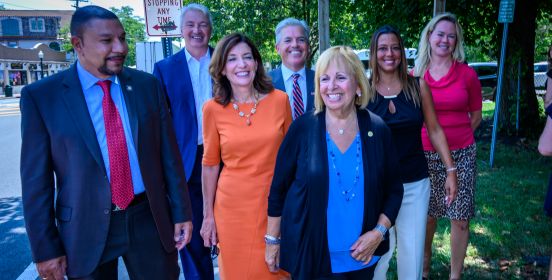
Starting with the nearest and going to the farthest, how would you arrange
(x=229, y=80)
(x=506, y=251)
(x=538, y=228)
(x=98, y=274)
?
(x=98, y=274) → (x=229, y=80) → (x=506, y=251) → (x=538, y=228)

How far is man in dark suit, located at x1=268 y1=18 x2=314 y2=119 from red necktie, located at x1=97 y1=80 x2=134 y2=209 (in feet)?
4.90

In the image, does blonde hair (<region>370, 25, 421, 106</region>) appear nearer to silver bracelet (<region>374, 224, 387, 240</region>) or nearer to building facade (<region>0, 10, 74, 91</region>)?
silver bracelet (<region>374, 224, 387, 240</region>)

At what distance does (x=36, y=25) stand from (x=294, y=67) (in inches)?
2887

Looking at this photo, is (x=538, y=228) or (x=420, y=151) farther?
(x=538, y=228)

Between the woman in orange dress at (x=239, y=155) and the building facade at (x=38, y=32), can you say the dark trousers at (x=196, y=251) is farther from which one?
the building facade at (x=38, y=32)

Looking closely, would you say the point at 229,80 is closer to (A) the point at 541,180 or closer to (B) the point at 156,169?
(B) the point at 156,169

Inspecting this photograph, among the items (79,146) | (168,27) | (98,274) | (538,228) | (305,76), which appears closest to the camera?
(79,146)

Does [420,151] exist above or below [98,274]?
above

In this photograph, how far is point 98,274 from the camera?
233 cm

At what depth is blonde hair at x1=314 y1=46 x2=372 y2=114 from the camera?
7.60 ft

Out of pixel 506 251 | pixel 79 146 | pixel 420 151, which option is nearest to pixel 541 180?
pixel 506 251

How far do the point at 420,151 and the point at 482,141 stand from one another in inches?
304

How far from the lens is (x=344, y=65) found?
7.59ft

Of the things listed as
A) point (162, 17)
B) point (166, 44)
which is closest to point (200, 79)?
point (162, 17)
